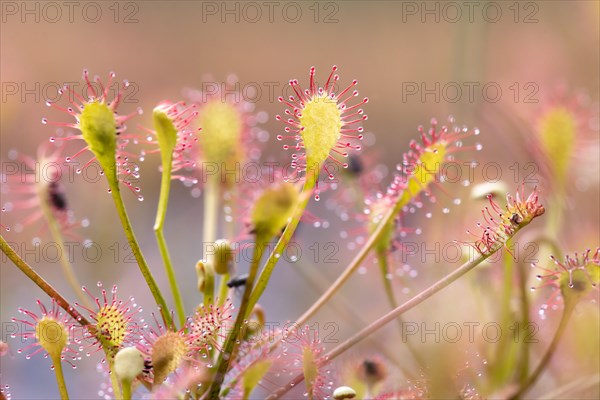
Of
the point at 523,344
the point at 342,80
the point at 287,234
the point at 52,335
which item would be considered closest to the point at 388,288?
the point at 523,344

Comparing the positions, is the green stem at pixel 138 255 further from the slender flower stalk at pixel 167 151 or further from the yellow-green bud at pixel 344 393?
the yellow-green bud at pixel 344 393

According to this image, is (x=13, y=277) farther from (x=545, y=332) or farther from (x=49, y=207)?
(x=545, y=332)

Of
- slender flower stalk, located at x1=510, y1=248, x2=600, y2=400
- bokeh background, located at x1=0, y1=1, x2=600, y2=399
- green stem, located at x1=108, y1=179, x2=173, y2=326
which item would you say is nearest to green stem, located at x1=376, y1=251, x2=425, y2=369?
bokeh background, located at x1=0, y1=1, x2=600, y2=399

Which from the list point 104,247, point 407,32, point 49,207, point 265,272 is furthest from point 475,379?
point 407,32

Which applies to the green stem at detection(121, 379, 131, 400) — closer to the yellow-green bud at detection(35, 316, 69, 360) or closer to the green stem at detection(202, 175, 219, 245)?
the yellow-green bud at detection(35, 316, 69, 360)

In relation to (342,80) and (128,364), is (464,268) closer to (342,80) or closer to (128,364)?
(128,364)

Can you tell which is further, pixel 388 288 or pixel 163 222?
pixel 388 288
